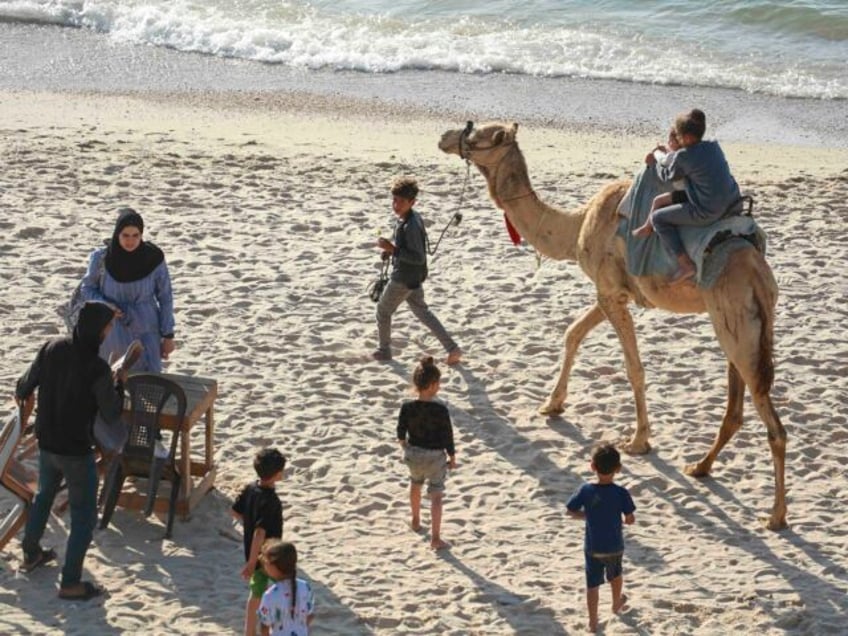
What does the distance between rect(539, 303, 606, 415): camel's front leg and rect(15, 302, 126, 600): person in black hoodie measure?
3.77 m

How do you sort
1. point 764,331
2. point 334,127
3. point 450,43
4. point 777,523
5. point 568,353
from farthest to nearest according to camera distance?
1. point 450,43
2. point 334,127
3. point 568,353
4. point 777,523
5. point 764,331

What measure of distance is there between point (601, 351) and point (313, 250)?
125 inches

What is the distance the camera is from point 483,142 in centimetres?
1184

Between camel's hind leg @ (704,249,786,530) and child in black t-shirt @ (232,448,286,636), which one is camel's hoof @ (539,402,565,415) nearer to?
camel's hind leg @ (704,249,786,530)

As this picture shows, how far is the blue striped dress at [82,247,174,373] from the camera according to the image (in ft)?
34.4

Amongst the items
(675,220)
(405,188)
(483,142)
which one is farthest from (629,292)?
(405,188)

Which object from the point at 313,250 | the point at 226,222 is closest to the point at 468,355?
the point at 313,250

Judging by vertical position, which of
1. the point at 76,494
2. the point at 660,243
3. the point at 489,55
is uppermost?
the point at 489,55

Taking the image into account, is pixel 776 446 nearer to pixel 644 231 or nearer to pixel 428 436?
pixel 644 231

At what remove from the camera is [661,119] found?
22.4m

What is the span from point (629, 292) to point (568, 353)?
84cm

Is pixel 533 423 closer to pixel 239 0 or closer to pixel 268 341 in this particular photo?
pixel 268 341

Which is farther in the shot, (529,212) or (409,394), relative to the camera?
(409,394)

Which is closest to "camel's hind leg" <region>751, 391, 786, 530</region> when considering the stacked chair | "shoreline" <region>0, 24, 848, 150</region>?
the stacked chair
